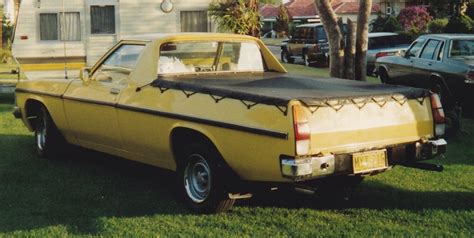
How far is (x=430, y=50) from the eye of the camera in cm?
1308

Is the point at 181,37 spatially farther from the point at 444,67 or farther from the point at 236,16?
the point at 236,16

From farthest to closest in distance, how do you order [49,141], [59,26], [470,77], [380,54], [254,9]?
[380,54], [254,9], [59,26], [470,77], [49,141]

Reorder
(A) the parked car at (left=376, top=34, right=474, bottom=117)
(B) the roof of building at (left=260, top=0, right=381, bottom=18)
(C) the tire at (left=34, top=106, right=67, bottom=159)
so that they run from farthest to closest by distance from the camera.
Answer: (B) the roof of building at (left=260, top=0, right=381, bottom=18) < (A) the parked car at (left=376, top=34, right=474, bottom=117) < (C) the tire at (left=34, top=106, right=67, bottom=159)

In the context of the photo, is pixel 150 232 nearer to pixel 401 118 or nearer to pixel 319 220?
pixel 319 220

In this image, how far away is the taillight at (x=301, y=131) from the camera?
506cm

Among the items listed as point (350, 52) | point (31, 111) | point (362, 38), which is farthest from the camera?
point (362, 38)

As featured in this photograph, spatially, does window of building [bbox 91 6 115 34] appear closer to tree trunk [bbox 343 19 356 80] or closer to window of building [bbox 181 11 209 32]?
window of building [bbox 181 11 209 32]

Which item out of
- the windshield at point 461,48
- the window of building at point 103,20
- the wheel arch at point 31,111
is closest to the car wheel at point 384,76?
the windshield at point 461,48

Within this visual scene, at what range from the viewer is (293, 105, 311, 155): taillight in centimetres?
506

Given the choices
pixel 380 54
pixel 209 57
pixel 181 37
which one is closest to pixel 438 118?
pixel 209 57

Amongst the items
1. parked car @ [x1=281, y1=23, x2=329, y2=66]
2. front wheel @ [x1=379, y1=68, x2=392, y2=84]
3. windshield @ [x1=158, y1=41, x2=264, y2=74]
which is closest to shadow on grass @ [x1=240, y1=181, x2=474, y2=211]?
windshield @ [x1=158, y1=41, x2=264, y2=74]

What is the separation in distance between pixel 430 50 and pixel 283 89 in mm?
7937

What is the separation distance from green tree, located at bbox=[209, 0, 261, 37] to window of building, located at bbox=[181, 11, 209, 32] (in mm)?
→ 222

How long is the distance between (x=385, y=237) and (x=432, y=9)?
3616cm
